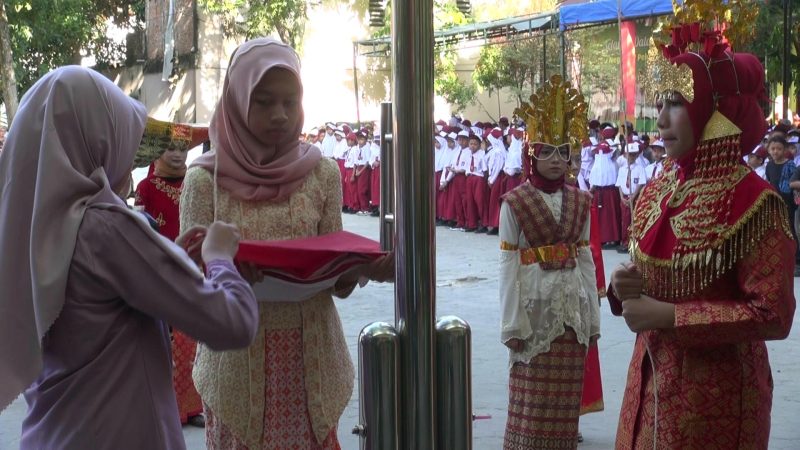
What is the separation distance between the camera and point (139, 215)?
213 centimetres

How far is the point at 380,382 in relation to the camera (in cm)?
183

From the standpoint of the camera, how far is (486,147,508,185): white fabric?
1670 cm

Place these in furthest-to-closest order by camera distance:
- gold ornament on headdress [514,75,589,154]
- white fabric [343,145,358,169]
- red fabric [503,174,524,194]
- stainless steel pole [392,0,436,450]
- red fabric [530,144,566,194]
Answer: white fabric [343,145,358,169]
red fabric [503,174,524,194]
gold ornament on headdress [514,75,589,154]
red fabric [530,144,566,194]
stainless steel pole [392,0,436,450]

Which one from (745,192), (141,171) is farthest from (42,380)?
(141,171)

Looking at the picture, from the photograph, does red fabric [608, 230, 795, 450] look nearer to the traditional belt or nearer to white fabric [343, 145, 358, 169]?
the traditional belt

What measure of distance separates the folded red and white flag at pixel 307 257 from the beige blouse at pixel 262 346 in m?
0.17

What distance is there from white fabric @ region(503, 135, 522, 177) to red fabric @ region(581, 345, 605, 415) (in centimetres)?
1070

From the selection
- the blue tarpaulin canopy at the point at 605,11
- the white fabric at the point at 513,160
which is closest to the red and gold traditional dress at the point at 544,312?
the blue tarpaulin canopy at the point at 605,11

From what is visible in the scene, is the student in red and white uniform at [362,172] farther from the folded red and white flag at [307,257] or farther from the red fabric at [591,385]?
the folded red and white flag at [307,257]

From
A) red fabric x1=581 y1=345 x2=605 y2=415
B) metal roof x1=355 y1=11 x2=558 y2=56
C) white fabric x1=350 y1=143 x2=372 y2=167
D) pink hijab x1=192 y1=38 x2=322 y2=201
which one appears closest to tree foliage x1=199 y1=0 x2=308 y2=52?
metal roof x1=355 y1=11 x2=558 y2=56

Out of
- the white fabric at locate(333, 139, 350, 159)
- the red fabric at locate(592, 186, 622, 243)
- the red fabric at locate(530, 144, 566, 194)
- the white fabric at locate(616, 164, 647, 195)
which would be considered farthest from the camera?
the white fabric at locate(333, 139, 350, 159)

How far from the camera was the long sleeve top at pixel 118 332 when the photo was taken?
2.06 metres

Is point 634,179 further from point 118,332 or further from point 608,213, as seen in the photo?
point 118,332

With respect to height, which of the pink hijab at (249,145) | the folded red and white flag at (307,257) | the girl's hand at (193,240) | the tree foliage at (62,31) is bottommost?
the folded red and white flag at (307,257)
